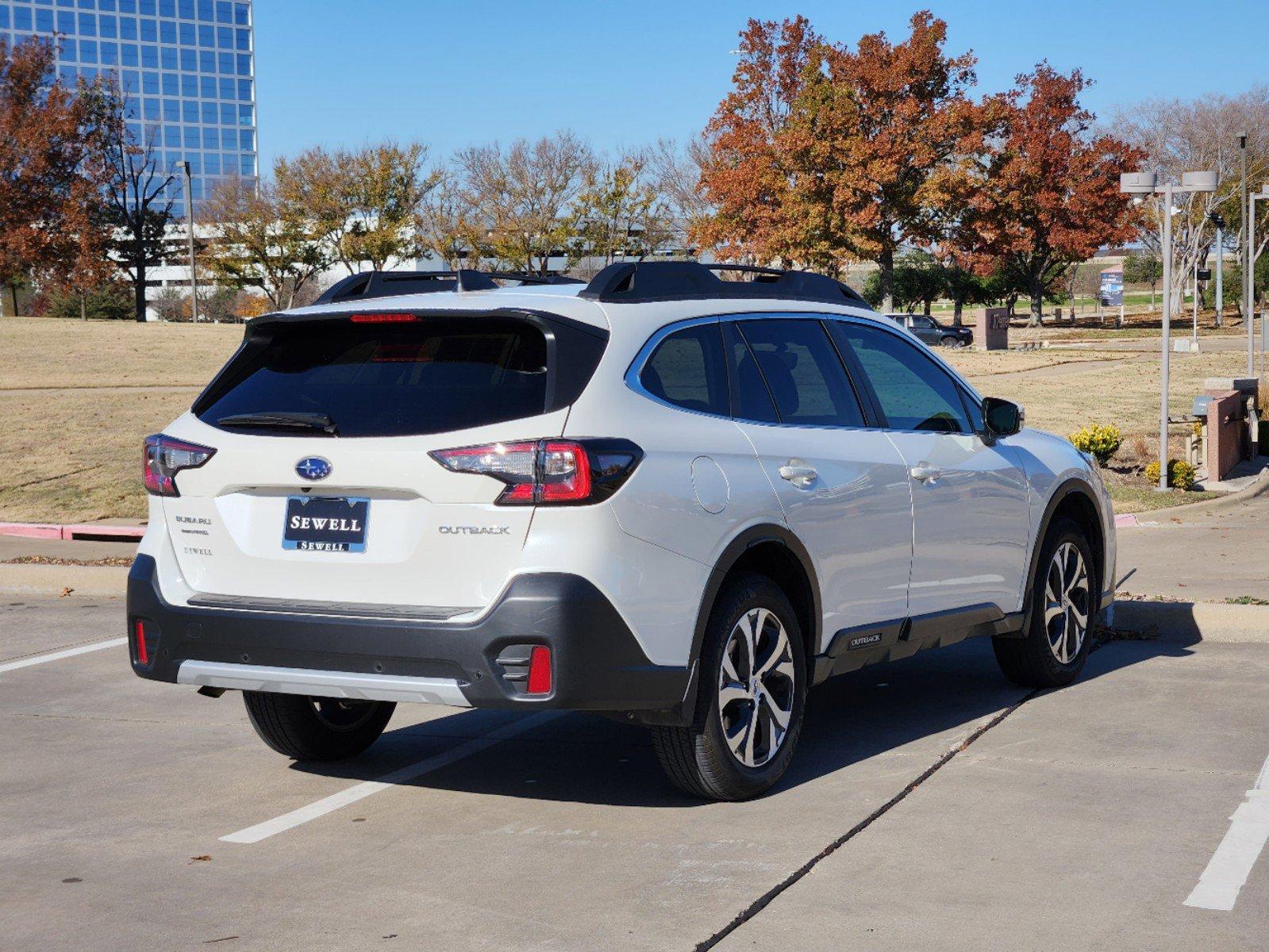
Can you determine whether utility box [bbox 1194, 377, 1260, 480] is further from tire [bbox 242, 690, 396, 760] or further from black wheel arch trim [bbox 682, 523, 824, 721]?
tire [bbox 242, 690, 396, 760]

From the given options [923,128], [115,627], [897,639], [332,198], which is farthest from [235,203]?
[897,639]

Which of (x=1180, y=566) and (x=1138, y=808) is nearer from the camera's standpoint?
(x=1138, y=808)

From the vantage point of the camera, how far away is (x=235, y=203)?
69938mm

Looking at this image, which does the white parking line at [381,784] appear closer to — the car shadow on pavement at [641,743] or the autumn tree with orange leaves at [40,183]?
the car shadow on pavement at [641,743]

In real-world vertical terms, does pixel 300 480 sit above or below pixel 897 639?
above

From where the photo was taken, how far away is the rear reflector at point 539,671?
4.77 m

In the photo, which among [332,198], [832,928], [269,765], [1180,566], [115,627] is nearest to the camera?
[832,928]

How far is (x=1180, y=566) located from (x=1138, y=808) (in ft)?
22.9

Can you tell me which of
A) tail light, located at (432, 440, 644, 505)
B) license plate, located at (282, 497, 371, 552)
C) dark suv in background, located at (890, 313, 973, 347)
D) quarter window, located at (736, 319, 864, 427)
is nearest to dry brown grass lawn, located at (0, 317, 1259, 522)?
dark suv in background, located at (890, 313, 973, 347)

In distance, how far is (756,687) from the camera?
5.53 meters

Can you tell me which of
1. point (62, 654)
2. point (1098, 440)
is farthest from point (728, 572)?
point (1098, 440)

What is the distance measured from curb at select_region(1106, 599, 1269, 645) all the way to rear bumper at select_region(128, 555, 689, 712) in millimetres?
4757

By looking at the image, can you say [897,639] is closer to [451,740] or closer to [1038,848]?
[1038,848]

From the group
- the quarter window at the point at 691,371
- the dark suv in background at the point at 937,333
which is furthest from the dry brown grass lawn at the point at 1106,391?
the quarter window at the point at 691,371
